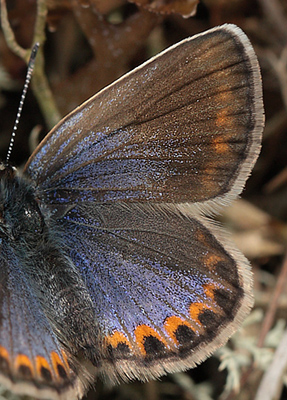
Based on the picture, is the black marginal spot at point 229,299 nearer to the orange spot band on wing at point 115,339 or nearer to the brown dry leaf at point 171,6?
the orange spot band on wing at point 115,339

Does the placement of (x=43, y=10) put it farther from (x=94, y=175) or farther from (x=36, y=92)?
(x=94, y=175)

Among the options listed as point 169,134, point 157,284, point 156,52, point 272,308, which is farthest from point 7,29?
point 272,308

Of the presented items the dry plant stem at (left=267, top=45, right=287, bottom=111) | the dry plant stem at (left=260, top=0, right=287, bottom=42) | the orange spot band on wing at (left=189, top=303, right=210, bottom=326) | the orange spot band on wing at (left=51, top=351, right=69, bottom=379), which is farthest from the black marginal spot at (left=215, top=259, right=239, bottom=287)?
the dry plant stem at (left=260, top=0, right=287, bottom=42)

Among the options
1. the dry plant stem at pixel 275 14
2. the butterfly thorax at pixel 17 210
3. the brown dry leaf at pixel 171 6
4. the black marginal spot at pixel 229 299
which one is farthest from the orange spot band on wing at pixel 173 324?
the dry plant stem at pixel 275 14

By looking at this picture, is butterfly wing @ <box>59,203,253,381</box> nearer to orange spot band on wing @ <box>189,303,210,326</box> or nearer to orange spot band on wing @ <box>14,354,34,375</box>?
orange spot band on wing @ <box>189,303,210,326</box>

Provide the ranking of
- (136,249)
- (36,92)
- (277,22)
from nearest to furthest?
(136,249) → (36,92) → (277,22)

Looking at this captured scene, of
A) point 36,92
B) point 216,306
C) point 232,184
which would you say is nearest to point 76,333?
point 216,306
